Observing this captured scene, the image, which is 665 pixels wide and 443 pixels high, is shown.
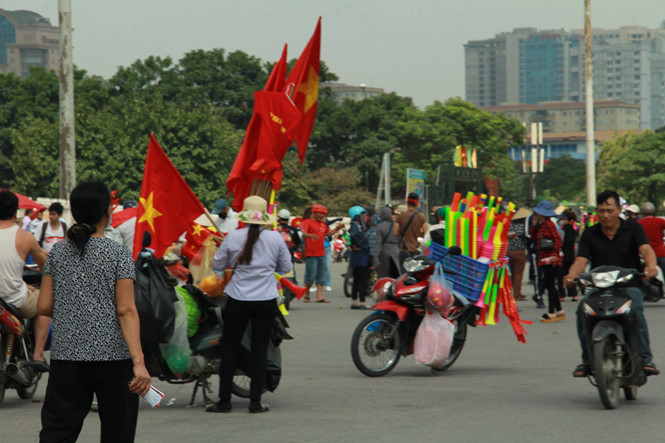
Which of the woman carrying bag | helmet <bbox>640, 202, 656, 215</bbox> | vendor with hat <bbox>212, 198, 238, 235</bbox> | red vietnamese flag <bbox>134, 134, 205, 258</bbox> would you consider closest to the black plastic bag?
the woman carrying bag

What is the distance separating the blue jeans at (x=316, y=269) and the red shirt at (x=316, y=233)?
10 cm

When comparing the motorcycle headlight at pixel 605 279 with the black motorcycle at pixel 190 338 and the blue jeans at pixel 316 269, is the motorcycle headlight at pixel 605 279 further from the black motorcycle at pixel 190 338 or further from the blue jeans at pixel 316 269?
the blue jeans at pixel 316 269

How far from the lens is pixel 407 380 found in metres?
9.59

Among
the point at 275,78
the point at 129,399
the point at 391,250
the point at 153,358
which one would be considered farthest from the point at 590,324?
the point at 391,250

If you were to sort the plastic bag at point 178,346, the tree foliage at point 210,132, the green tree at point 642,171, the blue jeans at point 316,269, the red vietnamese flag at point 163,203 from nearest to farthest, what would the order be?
the plastic bag at point 178,346
the red vietnamese flag at point 163,203
the blue jeans at point 316,269
the tree foliage at point 210,132
the green tree at point 642,171

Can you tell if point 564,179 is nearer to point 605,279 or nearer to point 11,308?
point 605,279

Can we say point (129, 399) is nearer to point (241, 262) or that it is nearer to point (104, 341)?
point (104, 341)

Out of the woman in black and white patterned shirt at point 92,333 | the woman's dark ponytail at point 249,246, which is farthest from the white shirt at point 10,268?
the woman in black and white patterned shirt at point 92,333

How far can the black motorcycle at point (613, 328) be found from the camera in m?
7.81

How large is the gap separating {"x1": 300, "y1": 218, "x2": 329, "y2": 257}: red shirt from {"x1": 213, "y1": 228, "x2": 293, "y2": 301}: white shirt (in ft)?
35.3

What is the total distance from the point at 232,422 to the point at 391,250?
9146mm

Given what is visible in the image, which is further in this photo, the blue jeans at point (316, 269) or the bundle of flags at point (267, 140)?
the blue jeans at point (316, 269)

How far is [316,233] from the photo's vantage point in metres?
19.0

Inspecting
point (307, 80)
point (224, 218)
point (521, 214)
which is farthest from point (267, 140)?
point (521, 214)
